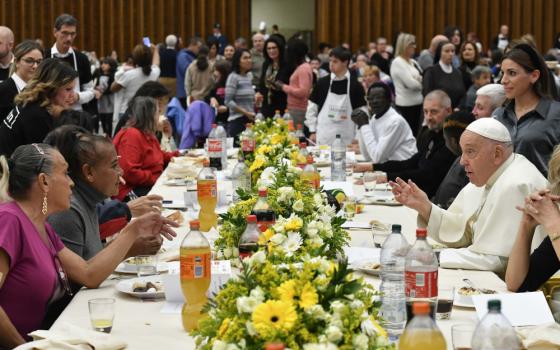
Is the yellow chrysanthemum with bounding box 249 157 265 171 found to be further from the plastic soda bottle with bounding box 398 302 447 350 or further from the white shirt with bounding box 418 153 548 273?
the plastic soda bottle with bounding box 398 302 447 350

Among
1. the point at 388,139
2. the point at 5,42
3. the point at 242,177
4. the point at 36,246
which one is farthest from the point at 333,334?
the point at 5,42

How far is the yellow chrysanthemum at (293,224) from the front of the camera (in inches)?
109

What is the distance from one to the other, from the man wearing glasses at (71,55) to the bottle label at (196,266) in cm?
512

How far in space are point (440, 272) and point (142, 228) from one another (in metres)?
1.03

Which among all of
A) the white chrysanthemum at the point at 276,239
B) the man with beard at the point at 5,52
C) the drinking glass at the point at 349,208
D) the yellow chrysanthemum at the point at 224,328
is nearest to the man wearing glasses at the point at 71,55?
the man with beard at the point at 5,52

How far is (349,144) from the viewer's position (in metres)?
8.22

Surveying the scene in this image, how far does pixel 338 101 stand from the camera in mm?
8461

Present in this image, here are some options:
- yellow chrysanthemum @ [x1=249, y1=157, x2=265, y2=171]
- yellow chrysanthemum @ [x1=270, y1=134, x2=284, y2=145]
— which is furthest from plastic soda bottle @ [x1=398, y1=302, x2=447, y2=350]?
yellow chrysanthemum @ [x1=270, y1=134, x2=284, y2=145]

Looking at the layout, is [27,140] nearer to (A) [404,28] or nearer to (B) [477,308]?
(B) [477,308]

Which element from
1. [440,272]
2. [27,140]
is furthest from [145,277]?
[27,140]

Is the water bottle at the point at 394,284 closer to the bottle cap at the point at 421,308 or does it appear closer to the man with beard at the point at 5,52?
the bottle cap at the point at 421,308

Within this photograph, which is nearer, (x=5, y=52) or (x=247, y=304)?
(x=247, y=304)

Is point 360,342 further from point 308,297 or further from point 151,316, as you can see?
point 151,316

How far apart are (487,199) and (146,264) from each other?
4.43ft
